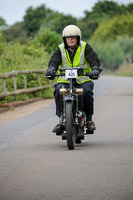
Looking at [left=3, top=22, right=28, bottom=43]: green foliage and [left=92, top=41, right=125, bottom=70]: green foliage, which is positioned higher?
[left=3, top=22, right=28, bottom=43]: green foliage

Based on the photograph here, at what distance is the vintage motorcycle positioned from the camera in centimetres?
861

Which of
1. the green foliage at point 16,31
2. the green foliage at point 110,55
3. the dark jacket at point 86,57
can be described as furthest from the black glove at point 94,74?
the green foliage at point 16,31

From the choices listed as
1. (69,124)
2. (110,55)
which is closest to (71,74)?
(69,124)

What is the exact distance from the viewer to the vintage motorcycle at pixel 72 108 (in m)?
8.61

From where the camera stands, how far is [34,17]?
13800 centimetres

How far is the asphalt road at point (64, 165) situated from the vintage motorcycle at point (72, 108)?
0.22 m

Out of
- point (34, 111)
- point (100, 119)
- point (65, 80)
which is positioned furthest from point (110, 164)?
point (34, 111)

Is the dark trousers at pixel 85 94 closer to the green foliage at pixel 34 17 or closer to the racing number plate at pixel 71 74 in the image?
the racing number plate at pixel 71 74

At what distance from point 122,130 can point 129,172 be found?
4668 millimetres

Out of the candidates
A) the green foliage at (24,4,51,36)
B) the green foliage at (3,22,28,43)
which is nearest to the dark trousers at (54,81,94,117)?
the green foliage at (3,22,28,43)

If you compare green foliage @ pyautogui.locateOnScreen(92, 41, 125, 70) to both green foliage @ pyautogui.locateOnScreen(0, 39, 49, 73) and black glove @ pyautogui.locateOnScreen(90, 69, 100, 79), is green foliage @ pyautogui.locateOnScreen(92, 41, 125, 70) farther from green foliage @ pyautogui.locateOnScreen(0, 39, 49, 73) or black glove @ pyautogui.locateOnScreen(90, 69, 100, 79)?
black glove @ pyautogui.locateOnScreen(90, 69, 100, 79)

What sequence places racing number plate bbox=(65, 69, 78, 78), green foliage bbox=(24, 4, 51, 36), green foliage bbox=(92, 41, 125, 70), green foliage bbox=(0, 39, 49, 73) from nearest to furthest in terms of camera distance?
1. racing number plate bbox=(65, 69, 78, 78)
2. green foliage bbox=(0, 39, 49, 73)
3. green foliage bbox=(92, 41, 125, 70)
4. green foliage bbox=(24, 4, 51, 36)

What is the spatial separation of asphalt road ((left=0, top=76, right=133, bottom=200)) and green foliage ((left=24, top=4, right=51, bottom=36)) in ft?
390

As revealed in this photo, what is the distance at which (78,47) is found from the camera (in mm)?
9305
